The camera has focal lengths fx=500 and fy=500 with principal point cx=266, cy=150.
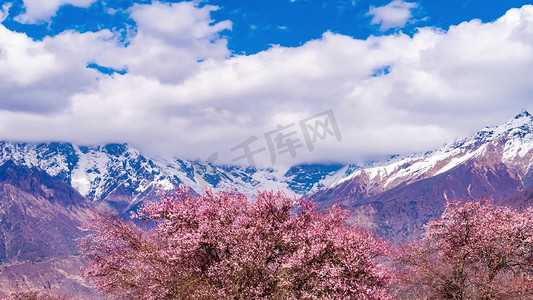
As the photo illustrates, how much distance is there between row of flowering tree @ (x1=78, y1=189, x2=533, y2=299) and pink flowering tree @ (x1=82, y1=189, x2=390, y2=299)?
0.07 metres

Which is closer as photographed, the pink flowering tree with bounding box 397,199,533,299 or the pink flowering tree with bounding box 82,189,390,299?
the pink flowering tree with bounding box 82,189,390,299

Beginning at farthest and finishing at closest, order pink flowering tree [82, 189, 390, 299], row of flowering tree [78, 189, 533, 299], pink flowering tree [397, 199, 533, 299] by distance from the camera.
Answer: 1. pink flowering tree [397, 199, 533, 299]
2. row of flowering tree [78, 189, 533, 299]
3. pink flowering tree [82, 189, 390, 299]

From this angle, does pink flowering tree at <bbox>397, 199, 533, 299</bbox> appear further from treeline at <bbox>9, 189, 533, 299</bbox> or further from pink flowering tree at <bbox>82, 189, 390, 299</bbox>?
pink flowering tree at <bbox>82, 189, 390, 299</bbox>

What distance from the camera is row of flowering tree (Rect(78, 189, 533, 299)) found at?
26.8 meters

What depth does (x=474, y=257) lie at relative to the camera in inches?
1359

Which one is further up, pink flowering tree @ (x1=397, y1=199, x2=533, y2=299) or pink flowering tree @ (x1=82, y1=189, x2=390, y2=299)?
pink flowering tree @ (x1=82, y1=189, x2=390, y2=299)

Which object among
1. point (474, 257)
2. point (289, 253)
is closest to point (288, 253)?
point (289, 253)

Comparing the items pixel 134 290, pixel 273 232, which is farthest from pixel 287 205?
pixel 134 290

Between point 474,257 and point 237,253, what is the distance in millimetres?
17856

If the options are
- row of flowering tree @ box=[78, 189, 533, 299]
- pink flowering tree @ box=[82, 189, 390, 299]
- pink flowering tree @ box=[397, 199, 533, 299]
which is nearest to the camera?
pink flowering tree @ box=[82, 189, 390, 299]

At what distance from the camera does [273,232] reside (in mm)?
29297

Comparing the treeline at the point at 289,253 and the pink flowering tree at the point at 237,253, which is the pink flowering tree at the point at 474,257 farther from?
the pink flowering tree at the point at 237,253

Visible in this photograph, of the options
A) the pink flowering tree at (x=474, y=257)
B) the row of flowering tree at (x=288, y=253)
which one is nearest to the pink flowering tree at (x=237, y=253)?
the row of flowering tree at (x=288, y=253)

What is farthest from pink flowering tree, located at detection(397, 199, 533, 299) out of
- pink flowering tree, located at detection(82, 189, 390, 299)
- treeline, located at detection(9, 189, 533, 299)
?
pink flowering tree, located at detection(82, 189, 390, 299)
